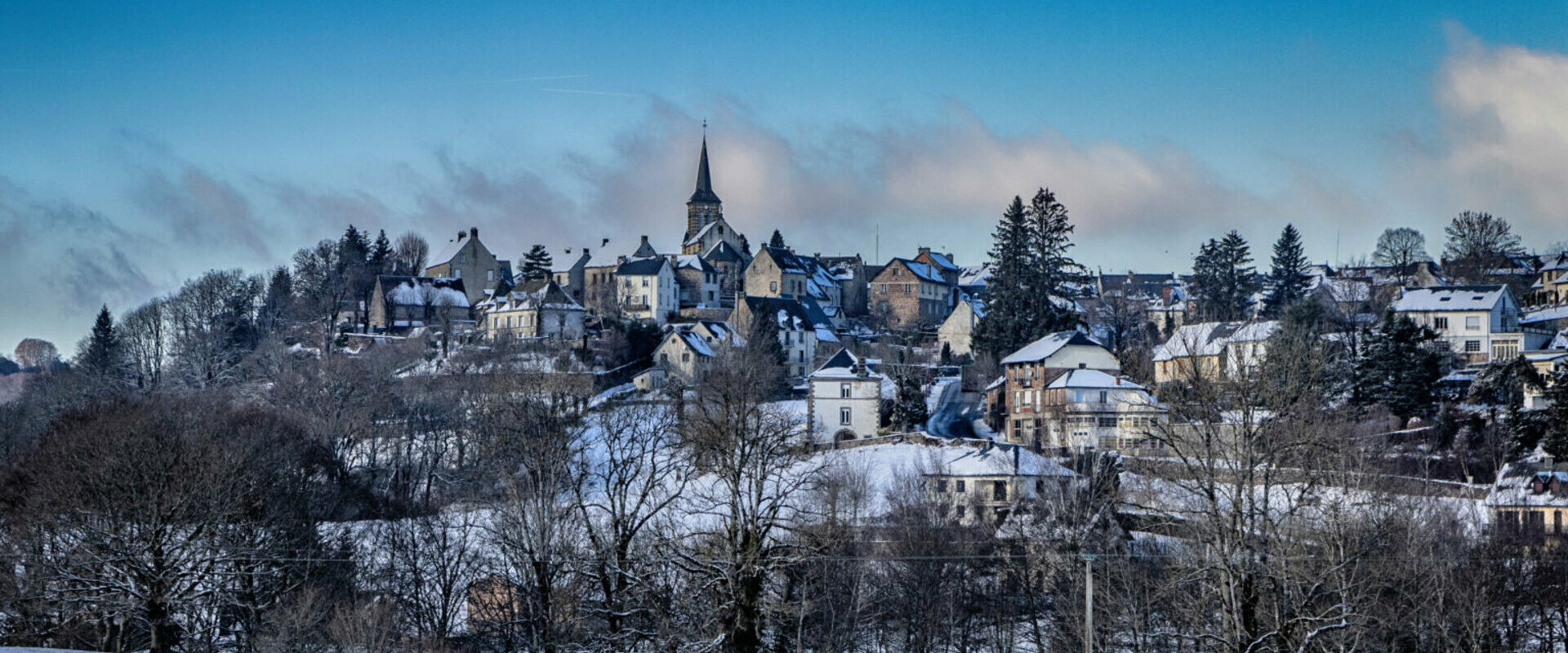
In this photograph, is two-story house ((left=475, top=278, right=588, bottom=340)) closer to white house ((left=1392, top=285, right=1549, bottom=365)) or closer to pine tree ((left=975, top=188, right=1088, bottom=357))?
pine tree ((left=975, top=188, right=1088, bottom=357))

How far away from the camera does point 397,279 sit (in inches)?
3807

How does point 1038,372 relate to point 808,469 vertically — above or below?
above

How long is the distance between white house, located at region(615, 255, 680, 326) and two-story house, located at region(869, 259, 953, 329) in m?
15.3

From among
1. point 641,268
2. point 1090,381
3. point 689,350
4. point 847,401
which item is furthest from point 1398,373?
point 641,268

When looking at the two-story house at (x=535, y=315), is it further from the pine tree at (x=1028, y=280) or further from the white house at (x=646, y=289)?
the pine tree at (x=1028, y=280)

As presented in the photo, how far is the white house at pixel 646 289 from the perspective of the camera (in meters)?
97.2

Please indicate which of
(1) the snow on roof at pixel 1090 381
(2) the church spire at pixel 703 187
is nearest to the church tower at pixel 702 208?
(2) the church spire at pixel 703 187

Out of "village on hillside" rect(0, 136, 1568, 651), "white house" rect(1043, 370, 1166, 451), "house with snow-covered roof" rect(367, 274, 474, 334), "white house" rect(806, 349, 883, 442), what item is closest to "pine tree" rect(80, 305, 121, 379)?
"village on hillside" rect(0, 136, 1568, 651)

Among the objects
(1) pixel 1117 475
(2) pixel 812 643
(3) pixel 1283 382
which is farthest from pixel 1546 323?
(3) pixel 1283 382

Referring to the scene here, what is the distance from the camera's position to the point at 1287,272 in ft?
296

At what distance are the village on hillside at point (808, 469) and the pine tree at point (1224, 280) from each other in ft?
0.93

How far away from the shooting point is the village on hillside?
27.5 m

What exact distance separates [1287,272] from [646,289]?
4131 centimetres

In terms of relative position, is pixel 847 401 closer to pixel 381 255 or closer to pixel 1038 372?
pixel 1038 372
